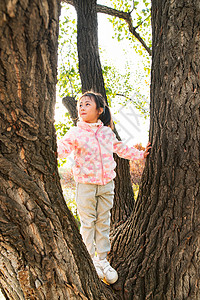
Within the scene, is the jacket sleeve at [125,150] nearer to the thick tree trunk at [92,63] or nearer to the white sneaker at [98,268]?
the thick tree trunk at [92,63]

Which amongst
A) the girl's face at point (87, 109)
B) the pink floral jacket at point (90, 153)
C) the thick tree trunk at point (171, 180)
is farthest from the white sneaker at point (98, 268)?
the girl's face at point (87, 109)

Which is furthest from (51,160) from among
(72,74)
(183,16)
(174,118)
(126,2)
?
(126,2)

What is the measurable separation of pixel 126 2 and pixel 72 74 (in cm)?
183

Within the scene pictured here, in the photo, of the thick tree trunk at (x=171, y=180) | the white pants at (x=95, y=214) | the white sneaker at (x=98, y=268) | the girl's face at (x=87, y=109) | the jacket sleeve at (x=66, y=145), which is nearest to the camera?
the thick tree trunk at (x=171, y=180)

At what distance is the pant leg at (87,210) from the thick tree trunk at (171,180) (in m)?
0.32

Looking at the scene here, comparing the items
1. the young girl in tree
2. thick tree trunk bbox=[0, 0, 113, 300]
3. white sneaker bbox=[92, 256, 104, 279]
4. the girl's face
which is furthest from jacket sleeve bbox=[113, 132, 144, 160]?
thick tree trunk bbox=[0, 0, 113, 300]

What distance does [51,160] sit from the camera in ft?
4.34

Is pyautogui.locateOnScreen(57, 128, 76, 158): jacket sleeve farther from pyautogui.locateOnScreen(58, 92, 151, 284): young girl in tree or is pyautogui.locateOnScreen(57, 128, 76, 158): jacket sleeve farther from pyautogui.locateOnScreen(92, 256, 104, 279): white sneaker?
pyautogui.locateOnScreen(92, 256, 104, 279): white sneaker

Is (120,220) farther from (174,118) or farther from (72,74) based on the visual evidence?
(72,74)

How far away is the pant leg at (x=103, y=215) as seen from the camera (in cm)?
232

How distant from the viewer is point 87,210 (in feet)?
7.61

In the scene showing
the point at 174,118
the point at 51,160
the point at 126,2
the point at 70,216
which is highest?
the point at 126,2

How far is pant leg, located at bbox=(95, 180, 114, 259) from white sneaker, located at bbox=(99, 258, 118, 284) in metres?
0.19

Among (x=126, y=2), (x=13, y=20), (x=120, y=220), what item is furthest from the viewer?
(x=126, y=2)
